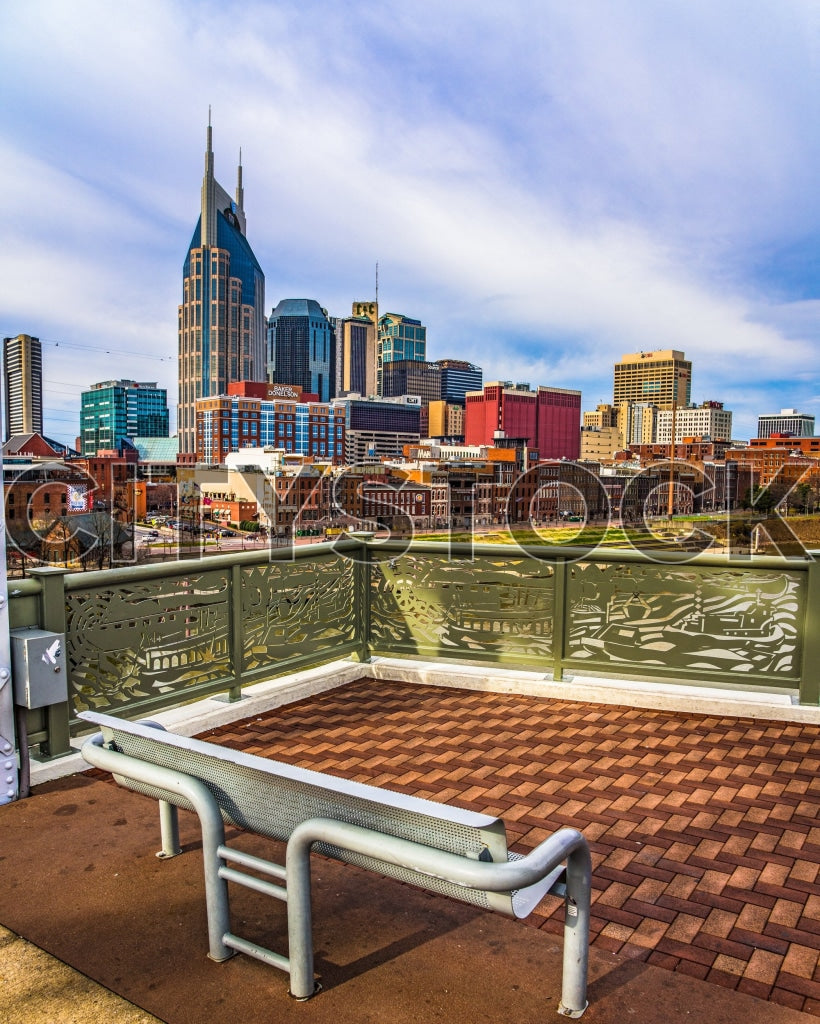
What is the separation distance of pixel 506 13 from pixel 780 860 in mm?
11168

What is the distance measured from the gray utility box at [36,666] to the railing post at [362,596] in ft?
8.45

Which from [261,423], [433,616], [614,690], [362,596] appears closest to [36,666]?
[362,596]

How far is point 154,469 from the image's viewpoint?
4390 inches

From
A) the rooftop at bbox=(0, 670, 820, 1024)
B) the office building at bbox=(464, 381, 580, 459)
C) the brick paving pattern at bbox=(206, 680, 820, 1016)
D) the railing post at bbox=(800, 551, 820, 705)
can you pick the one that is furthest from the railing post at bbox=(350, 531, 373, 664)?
the office building at bbox=(464, 381, 580, 459)

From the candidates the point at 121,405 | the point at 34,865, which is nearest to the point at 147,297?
the point at 121,405

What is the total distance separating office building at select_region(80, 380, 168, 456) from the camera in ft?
608

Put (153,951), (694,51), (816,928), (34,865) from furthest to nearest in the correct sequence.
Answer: (694,51) < (34,865) < (816,928) < (153,951)

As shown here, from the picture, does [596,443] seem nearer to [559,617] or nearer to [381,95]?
[381,95]

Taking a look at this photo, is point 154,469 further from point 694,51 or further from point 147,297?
point 694,51

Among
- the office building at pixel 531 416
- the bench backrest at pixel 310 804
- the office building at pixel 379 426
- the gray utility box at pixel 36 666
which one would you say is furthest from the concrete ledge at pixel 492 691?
the office building at pixel 531 416

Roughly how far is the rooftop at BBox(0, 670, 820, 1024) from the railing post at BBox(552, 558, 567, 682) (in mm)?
813

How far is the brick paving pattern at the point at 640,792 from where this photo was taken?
2477mm

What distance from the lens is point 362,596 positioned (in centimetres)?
586

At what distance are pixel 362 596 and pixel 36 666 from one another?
110 inches
